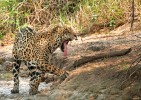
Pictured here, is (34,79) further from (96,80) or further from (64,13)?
(64,13)

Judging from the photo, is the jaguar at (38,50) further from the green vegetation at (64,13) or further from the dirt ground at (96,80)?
the green vegetation at (64,13)

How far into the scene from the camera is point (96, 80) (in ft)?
24.0

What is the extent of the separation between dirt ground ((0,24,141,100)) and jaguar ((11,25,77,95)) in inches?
8.8

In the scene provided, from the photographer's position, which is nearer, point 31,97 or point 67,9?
point 31,97

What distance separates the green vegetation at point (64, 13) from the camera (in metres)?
12.0

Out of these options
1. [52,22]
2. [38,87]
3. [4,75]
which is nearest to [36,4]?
[52,22]

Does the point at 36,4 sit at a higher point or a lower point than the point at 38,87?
higher

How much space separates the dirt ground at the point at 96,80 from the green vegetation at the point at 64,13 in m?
1.18

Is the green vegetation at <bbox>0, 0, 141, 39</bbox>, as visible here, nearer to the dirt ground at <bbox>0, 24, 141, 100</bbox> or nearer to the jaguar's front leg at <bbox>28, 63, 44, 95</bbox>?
the dirt ground at <bbox>0, 24, 141, 100</bbox>

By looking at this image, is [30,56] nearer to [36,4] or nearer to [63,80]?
[63,80]

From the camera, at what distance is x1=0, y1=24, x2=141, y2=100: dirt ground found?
6.57m

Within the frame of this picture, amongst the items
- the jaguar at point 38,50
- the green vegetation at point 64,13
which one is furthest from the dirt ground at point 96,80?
the green vegetation at point 64,13

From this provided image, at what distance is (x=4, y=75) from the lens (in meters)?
10.4

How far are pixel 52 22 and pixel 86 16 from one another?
56.9 inches
